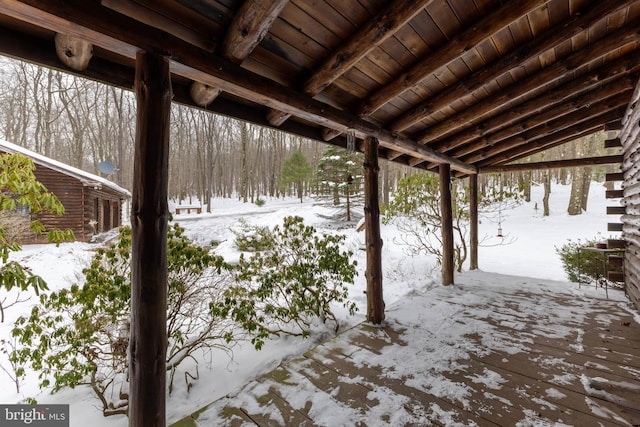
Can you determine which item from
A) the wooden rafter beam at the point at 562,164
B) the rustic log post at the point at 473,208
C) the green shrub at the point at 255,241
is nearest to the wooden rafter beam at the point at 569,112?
the wooden rafter beam at the point at 562,164

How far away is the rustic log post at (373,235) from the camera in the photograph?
3561 mm

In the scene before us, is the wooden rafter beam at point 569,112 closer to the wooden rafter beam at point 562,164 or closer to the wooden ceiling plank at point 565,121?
the wooden ceiling plank at point 565,121

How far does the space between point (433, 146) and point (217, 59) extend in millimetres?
4022

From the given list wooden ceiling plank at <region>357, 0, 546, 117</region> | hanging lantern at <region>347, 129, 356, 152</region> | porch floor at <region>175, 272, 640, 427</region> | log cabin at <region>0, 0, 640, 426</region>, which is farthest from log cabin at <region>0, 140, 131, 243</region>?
wooden ceiling plank at <region>357, 0, 546, 117</region>

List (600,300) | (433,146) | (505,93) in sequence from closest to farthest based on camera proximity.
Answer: (505,93), (600,300), (433,146)

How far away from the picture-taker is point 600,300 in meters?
4.44

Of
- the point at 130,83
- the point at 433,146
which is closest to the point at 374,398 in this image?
the point at 130,83

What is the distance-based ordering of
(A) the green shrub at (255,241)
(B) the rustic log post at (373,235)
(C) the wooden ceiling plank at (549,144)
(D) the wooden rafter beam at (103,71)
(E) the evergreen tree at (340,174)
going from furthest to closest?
(E) the evergreen tree at (340,174), (C) the wooden ceiling plank at (549,144), (A) the green shrub at (255,241), (B) the rustic log post at (373,235), (D) the wooden rafter beam at (103,71)

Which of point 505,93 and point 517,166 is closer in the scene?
point 505,93

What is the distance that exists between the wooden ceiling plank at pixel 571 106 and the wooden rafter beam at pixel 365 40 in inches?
138

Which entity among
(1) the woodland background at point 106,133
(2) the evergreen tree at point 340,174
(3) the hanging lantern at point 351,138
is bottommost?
(3) the hanging lantern at point 351,138

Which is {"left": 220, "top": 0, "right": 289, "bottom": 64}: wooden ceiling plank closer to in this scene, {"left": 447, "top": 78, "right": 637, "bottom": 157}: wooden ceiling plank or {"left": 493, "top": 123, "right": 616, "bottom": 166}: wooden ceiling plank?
{"left": 447, "top": 78, "right": 637, "bottom": 157}: wooden ceiling plank

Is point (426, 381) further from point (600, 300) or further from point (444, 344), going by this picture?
point (600, 300)

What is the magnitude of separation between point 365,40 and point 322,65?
0.42 metres
